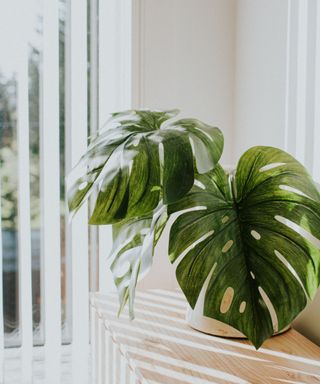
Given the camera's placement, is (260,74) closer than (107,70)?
Yes

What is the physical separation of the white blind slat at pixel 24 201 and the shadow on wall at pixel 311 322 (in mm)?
877

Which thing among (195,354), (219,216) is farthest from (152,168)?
(195,354)

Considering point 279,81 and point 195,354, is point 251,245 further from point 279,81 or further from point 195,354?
point 279,81

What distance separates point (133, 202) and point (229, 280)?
20 centimetres

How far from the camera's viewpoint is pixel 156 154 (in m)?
0.80

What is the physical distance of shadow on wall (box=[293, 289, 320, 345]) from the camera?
1.10 meters

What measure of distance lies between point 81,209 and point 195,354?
805 millimetres

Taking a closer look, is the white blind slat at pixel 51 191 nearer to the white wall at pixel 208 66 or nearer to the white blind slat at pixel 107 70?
the white blind slat at pixel 107 70

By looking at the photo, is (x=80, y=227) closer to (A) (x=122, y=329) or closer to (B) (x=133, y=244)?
(A) (x=122, y=329)

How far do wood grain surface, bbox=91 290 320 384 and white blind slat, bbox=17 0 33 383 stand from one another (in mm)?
478

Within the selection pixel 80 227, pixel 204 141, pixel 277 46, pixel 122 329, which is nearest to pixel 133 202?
pixel 204 141

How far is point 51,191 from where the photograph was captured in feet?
5.24

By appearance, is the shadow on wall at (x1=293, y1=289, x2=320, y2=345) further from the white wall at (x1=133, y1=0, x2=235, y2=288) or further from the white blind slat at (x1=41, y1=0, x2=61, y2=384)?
the white blind slat at (x1=41, y1=0, x2=61, y2=384)

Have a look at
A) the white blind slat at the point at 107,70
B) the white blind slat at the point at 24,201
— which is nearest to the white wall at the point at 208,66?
the white blind slat at the point at 107,70
